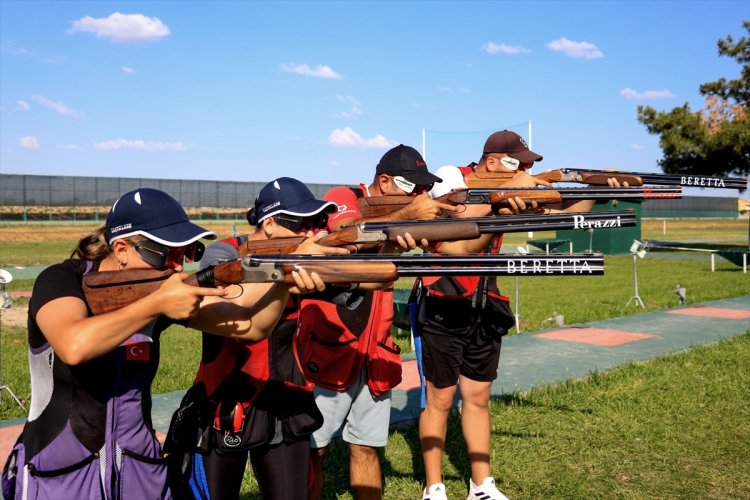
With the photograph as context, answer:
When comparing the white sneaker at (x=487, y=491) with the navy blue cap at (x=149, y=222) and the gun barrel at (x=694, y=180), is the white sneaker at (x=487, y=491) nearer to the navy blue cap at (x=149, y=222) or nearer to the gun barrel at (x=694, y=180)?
the gun barrel at (x=694, y=180)

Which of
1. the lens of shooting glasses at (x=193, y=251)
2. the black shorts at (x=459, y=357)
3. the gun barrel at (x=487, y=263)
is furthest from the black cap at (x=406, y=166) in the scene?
the lens of shooting glasses at (x=193, y=251)

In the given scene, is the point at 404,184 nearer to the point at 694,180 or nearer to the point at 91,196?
the point at 694,180

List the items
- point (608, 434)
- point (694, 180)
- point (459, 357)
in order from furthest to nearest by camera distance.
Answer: point (608, 434), point (694, 180), point (459, 357)

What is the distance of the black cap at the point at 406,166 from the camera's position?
4.74m

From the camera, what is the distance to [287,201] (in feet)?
12.4

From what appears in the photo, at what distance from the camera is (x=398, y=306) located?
10117mm

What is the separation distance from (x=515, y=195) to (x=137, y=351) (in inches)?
109

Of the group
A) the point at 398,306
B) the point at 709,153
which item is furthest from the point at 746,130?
the point at 398,306

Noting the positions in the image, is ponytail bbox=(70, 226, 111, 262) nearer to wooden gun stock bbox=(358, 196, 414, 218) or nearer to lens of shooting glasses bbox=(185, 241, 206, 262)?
lens of shooting glasses bbox=(185, 241, 206, 262)

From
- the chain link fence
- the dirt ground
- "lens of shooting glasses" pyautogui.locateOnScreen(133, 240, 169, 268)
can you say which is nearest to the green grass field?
the dirt ground

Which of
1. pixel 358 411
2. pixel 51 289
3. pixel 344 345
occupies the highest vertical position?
pixel 51 289

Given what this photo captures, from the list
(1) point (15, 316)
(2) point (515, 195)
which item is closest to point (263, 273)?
(2) point (515, 195)

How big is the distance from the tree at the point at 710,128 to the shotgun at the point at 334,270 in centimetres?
2902

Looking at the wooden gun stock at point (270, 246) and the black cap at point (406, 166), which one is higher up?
the black cap at point (406, 166)
